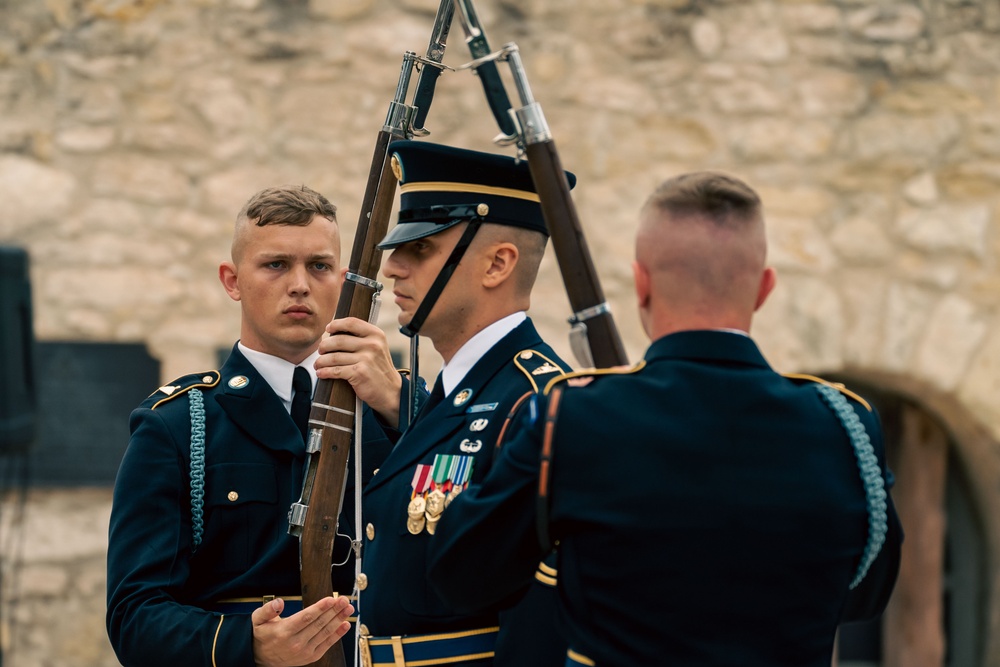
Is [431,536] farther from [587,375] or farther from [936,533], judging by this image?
[936,533]

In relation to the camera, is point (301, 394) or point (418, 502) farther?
point (301, 394)

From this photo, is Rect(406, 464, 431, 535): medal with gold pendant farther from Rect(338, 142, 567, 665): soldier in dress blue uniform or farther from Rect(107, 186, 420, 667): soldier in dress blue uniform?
Rect(107, 186, 420, 667): soldier in dress blue uniform

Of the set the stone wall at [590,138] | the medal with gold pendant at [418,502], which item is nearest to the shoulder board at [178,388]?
the medal with gold pendant at [418,502]

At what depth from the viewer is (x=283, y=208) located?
2.58 m

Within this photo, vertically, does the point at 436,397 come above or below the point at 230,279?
below

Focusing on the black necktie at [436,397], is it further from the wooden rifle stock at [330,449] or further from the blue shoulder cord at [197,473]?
the blue shoulder cord at [197,473]

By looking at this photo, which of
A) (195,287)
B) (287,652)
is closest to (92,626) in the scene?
(195,287)

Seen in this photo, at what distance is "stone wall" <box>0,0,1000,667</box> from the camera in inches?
205

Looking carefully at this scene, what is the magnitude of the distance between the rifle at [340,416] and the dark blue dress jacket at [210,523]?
0.12 meters

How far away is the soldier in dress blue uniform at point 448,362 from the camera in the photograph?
2156 millimetres

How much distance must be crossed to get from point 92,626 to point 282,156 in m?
2.12

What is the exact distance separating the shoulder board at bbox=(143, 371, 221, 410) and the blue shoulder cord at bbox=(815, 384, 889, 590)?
1.37m

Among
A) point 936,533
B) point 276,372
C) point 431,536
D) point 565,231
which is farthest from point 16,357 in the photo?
point 936,533

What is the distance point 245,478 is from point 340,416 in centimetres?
26
